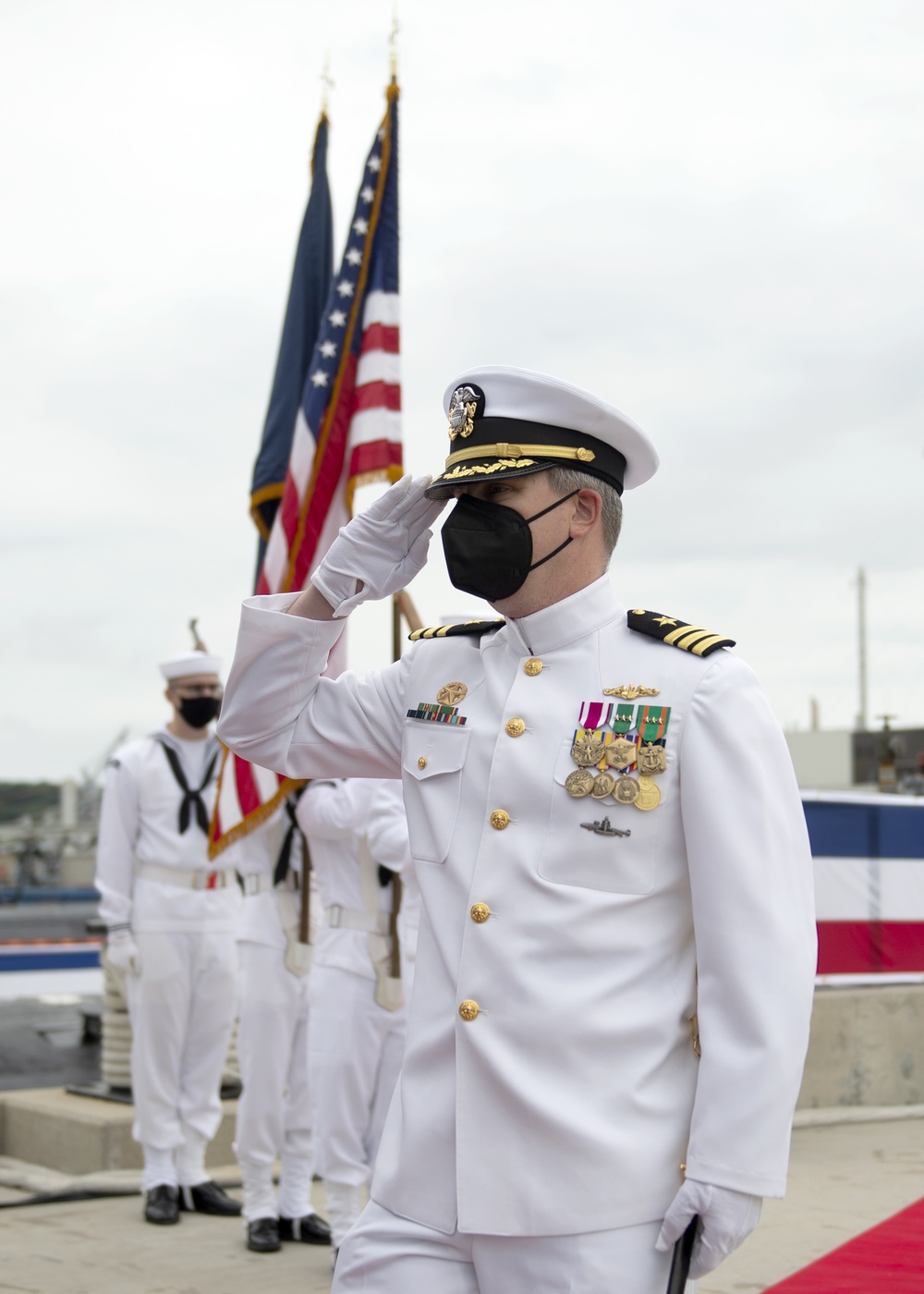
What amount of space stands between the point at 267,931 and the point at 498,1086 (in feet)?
13.3

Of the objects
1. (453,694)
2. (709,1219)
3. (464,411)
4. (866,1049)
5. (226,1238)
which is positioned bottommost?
(226,1238)

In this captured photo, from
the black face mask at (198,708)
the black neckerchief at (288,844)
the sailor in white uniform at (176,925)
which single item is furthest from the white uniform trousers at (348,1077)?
the black face mask at (198,708)

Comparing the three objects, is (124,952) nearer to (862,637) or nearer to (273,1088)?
(273,1088)

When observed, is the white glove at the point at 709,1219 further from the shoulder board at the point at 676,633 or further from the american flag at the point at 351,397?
the american flag at the point at 351,397

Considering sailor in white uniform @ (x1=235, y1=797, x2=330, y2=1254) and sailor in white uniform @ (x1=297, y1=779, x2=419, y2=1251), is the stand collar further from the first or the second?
sailor in white uniform @ (x1=235, y1=797, x2=330, y2=1254)

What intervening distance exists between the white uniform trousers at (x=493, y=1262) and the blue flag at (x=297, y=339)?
4.58 metres

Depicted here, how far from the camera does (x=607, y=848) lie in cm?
236

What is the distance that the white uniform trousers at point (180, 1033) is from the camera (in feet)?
21.2

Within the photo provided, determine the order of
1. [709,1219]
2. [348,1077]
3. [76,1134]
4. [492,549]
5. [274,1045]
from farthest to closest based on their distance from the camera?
1. [76,1134]
2. [274,1045]
3. [348,1077]
4. [492,549]
5. [709,1219]

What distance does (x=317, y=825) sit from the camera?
5727 millimetres

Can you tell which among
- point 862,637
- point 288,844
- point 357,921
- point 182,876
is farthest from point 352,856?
point 862,637

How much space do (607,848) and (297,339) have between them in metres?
5.46

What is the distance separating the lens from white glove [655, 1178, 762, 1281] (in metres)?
2.13

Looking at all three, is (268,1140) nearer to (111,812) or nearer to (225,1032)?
(225,1032)
